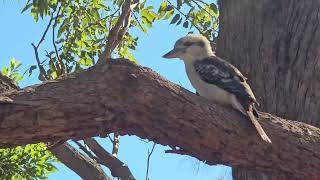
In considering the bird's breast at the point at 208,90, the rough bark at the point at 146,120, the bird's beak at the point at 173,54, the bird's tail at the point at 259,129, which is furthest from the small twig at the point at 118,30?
the bird's tail at the point at 259,129

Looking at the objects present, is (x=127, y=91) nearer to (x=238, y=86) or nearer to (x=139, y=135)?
(x=139, y=135)

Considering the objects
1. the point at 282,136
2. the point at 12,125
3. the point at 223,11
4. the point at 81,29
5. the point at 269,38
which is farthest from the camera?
the point at 81,29

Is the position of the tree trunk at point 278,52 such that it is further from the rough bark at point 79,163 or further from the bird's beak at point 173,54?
the rough bark at point 79,163

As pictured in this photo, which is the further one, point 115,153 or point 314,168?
point 115,153

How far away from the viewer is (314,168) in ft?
12.4

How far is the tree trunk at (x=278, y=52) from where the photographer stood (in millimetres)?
4391

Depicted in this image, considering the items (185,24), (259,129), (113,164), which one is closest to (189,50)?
(113,164)

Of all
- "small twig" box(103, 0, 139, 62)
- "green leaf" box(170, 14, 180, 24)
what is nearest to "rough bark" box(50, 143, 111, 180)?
"small twig" box(103, 0, 139, 62)

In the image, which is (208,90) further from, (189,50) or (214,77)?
(189,50)

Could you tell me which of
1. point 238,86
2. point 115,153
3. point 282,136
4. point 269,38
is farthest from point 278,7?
Result: point 115,153

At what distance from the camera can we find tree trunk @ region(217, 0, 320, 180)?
439 cm

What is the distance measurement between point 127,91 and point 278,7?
5.32 ft

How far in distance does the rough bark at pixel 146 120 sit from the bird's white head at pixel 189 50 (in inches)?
42.7

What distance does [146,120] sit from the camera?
11.3 feet
